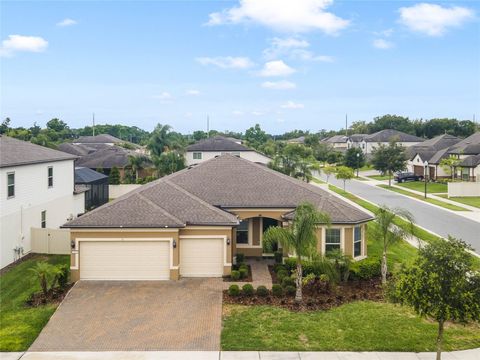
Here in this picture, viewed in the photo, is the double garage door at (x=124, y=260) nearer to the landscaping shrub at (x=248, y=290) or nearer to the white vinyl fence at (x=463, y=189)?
the landscaping shrub at (x=248, y=290)

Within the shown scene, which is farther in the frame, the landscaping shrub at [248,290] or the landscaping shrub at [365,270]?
the landscaping shrub at [365,270]

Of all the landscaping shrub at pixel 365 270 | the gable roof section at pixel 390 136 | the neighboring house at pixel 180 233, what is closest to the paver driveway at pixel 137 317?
the neighboring house at pixel 180 233

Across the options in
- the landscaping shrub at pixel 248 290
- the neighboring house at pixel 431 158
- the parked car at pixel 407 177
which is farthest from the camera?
the parked car at pixel 407 177

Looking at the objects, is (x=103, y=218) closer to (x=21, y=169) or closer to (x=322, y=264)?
(x=21, y=169)

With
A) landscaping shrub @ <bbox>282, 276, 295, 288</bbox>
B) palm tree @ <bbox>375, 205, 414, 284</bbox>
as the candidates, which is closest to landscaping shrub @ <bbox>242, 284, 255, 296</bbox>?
landscaping shrub @ <bbox>282, 276, 295, 288</bbox>

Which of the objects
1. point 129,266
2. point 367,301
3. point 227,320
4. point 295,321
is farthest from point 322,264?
point 129,266

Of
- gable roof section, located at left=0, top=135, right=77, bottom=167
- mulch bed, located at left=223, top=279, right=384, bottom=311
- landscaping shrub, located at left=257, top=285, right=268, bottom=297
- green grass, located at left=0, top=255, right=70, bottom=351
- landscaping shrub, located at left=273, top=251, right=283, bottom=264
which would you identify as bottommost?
green grass, located at left=0, top=255, right=70, bottom=351

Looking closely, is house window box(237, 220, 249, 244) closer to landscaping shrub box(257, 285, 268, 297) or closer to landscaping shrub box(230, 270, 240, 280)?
landscaping shrub box(230, 270, 240, 280)
